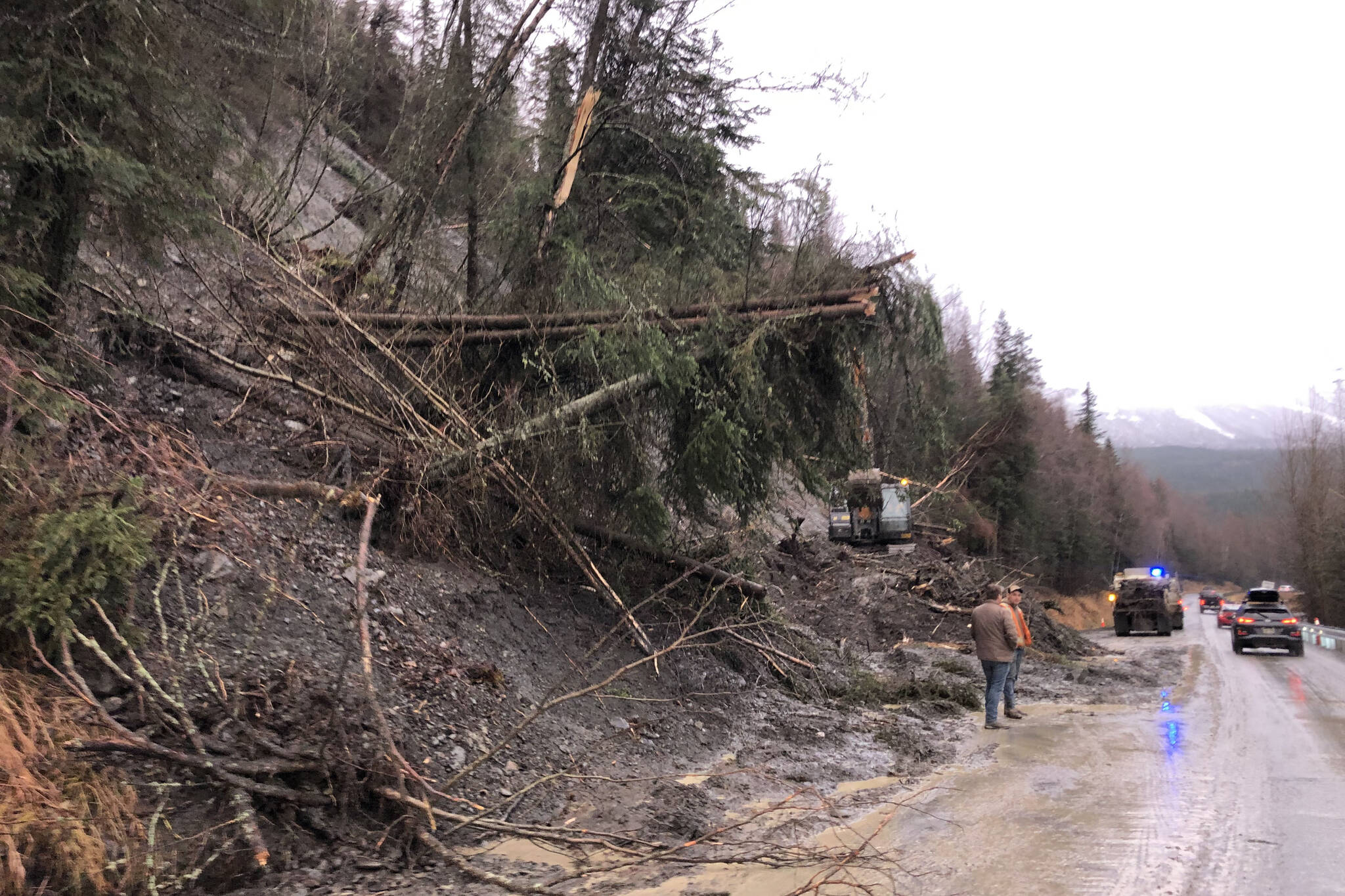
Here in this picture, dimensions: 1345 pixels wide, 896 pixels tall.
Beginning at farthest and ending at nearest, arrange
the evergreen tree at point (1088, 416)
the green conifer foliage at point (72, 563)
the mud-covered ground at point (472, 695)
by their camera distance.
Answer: the evergreen tree at point (1088, 416)
the mud-covered ground at point (472, 695)
the green conifer foliage at point (72, 563)

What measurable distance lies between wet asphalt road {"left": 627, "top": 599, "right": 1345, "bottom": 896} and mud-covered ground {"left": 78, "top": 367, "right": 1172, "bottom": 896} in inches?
31.0

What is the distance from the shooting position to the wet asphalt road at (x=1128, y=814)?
4.43 meters

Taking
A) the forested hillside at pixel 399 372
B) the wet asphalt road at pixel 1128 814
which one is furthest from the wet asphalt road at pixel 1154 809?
the forested hillside at pixel 399 372

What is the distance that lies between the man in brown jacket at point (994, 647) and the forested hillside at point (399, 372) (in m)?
1.94

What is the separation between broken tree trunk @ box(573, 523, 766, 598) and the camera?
9.20m

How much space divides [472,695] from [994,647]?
5966 millimetres

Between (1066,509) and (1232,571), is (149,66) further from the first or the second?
(1232,571)

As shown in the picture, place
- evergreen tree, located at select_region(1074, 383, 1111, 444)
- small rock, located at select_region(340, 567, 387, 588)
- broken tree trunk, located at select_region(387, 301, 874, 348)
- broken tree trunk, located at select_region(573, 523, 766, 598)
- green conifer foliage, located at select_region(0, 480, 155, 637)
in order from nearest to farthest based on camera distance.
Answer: green conifer foliage, located at select_region(0, 480, 155, 637) < small rock, located at select_region(340, 567, 387, 588) < broken tree trunk, located at select_region(387, 301, 874, 348) < broken tree trunk, located at select_region(573, 523, 766, 598) < evergreen tree, located at select_region(1074, 383, 1111, 444)

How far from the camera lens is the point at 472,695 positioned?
6379 mm

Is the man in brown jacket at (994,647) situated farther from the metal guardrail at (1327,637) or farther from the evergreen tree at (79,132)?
the metal guardrail at (1327,637)

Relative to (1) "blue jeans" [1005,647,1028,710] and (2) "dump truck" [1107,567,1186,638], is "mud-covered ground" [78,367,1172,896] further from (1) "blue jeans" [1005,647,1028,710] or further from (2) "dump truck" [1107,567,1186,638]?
(2) "dump truck" [1107,567,1186,638]

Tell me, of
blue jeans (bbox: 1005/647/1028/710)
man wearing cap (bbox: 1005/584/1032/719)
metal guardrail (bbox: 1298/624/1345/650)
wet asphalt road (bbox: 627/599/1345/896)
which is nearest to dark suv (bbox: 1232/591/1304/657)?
metal guardrail (bbox: 1298/624/1345/650)

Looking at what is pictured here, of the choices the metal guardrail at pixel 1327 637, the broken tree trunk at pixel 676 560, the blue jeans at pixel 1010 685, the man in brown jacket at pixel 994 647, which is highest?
→ the broken tree trunk at pixel 676 560

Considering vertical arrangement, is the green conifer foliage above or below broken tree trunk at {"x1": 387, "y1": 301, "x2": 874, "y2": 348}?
below
